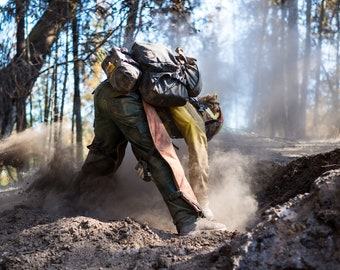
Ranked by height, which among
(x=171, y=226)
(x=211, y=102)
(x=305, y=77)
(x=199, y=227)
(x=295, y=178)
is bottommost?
(x=171, y=226)

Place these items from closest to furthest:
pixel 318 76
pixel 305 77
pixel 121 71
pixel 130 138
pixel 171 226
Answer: pixel 121 71 < pixel 130 138 < pixel 171 226 < pixel 305 77 < pixel 318 76

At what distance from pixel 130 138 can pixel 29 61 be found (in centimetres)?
725

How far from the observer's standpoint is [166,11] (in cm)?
1061

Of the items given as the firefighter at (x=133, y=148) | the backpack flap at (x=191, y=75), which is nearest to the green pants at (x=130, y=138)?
the firefighter at (x=133, y=148)

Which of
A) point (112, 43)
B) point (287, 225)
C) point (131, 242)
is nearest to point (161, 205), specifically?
point (131, 242)

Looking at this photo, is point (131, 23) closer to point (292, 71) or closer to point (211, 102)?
point (211, 102)

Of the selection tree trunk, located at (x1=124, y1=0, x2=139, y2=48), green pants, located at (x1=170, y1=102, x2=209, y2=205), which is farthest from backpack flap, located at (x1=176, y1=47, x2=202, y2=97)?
tree trunk, located at (x1=124, y1=0, x2=139, y2=48)

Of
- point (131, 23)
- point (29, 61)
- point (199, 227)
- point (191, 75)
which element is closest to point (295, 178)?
point (191, 75)

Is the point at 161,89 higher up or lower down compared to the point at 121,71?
lower down

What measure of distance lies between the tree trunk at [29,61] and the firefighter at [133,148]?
6.36m

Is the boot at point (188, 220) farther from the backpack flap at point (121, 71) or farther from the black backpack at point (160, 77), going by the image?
the backpack flap at point (121, 71)

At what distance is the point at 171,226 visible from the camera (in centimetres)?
448

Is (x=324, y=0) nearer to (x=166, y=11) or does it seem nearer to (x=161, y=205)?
(x=166, y=11)

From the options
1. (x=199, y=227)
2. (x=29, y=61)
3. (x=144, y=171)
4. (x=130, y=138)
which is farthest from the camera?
(x=29, y=61)
